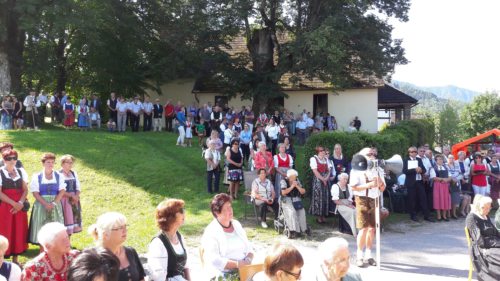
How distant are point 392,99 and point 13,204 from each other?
3022cm

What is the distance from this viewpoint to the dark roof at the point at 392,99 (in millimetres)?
34178

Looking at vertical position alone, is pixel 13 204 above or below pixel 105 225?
below

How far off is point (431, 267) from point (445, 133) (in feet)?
125

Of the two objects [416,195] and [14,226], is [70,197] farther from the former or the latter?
[416,195]

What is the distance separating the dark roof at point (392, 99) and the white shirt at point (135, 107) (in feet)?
58.2

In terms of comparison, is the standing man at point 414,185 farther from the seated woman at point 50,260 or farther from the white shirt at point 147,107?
the white shirt at point 147,107

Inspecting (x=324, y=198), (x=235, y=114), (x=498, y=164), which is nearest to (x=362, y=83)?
(x=235, y=114)

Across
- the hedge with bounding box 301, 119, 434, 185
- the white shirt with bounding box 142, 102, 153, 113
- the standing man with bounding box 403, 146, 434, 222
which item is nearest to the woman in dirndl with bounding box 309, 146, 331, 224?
the hedge with bounding box 301, 119, 434, 185

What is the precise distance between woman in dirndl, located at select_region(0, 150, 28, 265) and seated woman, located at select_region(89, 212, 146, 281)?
13.4 ft

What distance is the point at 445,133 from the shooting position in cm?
4384

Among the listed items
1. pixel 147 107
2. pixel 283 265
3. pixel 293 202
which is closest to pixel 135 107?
pixel 147 107

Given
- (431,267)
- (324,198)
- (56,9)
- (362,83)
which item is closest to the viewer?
(431,267)

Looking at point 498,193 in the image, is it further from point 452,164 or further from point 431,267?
point 431,267

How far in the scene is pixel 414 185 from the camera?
13219 mm
